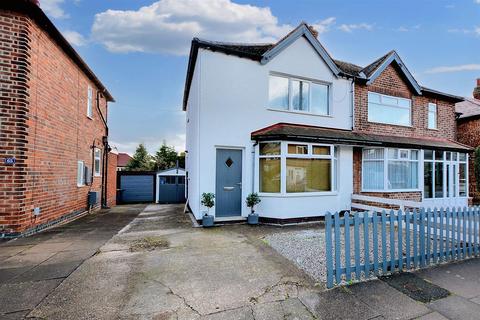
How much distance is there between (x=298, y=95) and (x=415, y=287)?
25.8 ft

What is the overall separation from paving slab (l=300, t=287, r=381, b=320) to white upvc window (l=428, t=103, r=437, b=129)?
13883 mm

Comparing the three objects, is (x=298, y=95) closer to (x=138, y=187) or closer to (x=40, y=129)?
(x=40, y=129)

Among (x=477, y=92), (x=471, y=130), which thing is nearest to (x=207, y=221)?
(x=471, y=130)

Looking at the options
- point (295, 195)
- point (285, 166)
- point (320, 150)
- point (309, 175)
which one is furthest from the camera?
point (320, 150)

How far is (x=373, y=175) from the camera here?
34.9 ft

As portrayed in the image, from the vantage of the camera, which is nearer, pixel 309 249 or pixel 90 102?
pixel 309 249

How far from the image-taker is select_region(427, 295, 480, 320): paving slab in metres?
3.03

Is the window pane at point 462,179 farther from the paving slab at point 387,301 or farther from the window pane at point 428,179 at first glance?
the paving slab at point 387,301

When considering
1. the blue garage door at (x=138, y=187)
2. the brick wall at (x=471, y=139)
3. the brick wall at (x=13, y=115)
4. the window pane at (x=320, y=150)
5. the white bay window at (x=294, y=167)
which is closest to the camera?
the brick wall at (x=13, y=115)

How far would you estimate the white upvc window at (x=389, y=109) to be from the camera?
1153 centimetres

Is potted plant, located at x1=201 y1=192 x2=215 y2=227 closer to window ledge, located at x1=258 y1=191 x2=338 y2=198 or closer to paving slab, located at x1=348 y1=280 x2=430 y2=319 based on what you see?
window ledge, located at x1=258 y1=191 x2=338 y2=198

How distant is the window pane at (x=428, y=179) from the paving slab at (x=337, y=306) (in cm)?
1123

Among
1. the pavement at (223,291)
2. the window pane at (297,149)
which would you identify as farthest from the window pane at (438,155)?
the pavement at (223,291)

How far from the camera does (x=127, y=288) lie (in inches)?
141
